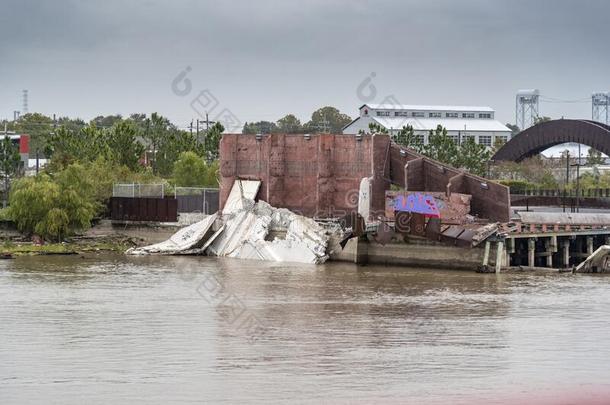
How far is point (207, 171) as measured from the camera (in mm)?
117375

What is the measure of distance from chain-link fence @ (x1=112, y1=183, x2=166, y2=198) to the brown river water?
32068 mm

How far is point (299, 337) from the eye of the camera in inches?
1591

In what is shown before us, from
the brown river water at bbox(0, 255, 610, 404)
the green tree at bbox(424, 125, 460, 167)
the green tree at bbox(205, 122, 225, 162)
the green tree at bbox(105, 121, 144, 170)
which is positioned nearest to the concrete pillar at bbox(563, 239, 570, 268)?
the brown river water at bbox(0, 255, 610, 404)

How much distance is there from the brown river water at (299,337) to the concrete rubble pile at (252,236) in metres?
9.08

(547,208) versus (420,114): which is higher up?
(420,114)

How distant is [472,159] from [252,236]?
60839mm

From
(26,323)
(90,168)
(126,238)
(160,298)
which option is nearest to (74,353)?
(26,323)

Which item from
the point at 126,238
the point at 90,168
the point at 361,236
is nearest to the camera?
the point at 361,236

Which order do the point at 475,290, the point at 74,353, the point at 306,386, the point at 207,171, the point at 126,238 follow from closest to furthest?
the point at 306,386, the point at 74,353, the point at 475,290, the point at 126,238, the point at 207,171

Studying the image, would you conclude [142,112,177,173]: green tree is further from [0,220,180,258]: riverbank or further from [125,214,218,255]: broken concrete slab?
[125,214,218,255]: broken concrete slab

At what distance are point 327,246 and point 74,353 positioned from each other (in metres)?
36.6

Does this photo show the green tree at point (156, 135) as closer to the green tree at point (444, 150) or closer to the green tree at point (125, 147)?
the green tree at point (125, 147)

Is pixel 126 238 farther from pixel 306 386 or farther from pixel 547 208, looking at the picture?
pixel 306 386

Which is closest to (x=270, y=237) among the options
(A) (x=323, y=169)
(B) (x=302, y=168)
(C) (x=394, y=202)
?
(A) (x=323, y=169)
